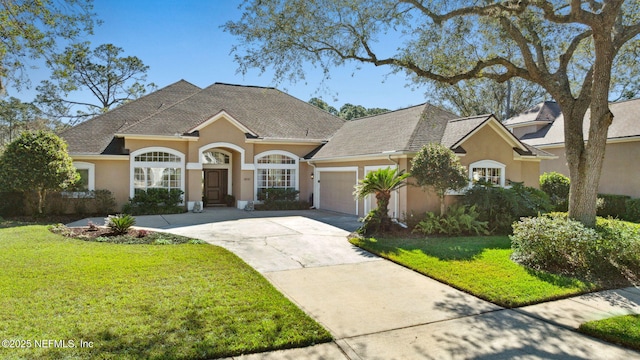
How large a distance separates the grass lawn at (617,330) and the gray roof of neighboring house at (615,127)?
1329cm

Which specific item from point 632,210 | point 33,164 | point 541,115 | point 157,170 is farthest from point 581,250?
point 541,115

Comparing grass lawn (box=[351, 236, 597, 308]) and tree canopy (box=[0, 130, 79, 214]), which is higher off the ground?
tree canopy (box=[0, 130, 79, 214])

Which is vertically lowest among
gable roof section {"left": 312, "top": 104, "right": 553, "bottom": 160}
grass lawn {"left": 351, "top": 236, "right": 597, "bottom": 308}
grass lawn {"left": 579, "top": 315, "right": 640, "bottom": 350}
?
grass lawn {"left": 579, "top": 315, "right": 640, "bottom": 350}

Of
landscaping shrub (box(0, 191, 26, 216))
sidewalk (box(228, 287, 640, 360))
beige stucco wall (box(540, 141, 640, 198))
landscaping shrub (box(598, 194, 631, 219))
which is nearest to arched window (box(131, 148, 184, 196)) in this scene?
landscaping shrub (box(0, 191, 26, 216))

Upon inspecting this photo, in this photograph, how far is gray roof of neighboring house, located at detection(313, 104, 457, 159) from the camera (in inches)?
594

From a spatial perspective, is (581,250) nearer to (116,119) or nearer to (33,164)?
(33,164)

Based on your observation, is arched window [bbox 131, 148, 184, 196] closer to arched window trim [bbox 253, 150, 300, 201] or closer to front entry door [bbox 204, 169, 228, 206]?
front entry door [bbox 204, 169, 228, 206]

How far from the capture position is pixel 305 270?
8156 millimetres

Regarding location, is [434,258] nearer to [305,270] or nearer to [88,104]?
[305,270]

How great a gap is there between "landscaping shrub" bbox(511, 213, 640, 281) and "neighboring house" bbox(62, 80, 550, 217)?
6.13 metres

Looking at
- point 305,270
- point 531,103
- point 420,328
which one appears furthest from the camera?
point 531,103

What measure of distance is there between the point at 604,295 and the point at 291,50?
9588 millimetres

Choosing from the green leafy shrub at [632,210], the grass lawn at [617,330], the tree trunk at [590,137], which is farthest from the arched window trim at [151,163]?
the green leafy shrub at [632,210]

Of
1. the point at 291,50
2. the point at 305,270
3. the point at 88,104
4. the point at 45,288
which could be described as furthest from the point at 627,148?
the point at 88,104
